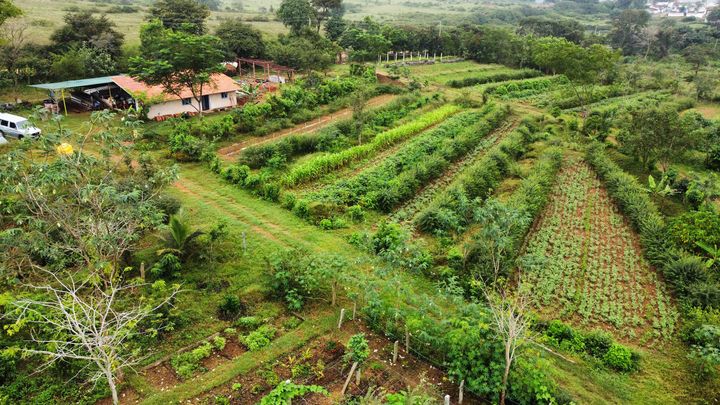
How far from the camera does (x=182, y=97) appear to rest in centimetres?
3203

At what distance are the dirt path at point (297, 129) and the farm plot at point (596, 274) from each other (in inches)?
643

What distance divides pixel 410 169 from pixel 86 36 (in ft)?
107

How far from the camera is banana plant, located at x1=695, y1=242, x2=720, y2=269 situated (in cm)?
1652

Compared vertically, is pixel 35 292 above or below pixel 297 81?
below

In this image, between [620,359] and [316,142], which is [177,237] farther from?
[620,359]

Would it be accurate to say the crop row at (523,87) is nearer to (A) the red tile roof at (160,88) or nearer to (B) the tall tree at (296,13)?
(A) the red tile roof at (160,88)

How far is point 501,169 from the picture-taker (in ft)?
81.0

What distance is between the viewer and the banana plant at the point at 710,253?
1652 centimetres

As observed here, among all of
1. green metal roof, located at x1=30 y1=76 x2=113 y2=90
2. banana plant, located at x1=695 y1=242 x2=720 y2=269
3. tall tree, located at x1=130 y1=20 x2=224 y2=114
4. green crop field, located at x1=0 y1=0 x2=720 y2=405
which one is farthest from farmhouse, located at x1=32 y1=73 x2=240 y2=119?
banana plant, located at x1=695 y1=242 x2=720 y2=269

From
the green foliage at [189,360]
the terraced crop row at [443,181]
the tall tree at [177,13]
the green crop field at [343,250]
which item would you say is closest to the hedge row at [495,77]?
the green crop field at [343,250]

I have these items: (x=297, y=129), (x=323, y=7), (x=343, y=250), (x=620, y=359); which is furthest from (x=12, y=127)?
(x=323, y=7)

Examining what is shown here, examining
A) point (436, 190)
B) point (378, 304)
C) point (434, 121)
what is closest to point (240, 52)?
point (434, 121)

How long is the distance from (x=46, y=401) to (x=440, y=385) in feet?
30.0

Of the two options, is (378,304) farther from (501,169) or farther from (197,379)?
(501,169)
